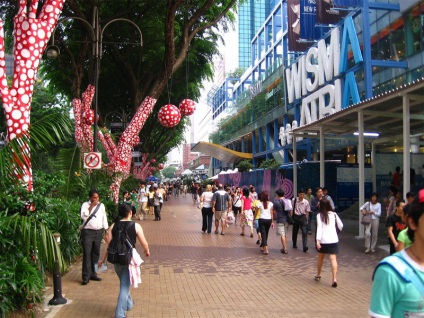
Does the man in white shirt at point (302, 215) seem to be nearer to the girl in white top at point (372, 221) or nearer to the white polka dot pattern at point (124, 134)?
the girl in white top at point (372, 221)

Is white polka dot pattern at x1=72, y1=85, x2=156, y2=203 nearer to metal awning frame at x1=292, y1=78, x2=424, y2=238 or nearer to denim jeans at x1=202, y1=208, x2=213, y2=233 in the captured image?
denim jeans at x1=202, y1=208, x2=213, y2=233

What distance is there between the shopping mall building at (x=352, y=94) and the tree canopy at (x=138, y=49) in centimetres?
538

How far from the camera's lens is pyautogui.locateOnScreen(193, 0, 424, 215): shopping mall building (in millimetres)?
14086

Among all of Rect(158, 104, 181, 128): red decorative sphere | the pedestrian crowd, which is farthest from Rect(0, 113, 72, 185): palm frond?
Rect(158, 104, 181, 128): red decorative sphere

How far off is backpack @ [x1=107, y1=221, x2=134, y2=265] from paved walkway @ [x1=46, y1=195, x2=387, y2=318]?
0.86 m

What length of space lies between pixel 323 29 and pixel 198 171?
6197cm

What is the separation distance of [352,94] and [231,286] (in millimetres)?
18665

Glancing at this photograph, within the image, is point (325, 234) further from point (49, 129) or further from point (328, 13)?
point (328, 13)

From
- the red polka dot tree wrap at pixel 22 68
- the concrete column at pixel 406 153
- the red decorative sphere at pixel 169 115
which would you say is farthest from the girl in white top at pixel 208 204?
the red polka dot tree wrap at pixel 22 68

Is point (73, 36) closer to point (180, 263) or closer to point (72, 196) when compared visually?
point (72, 196)

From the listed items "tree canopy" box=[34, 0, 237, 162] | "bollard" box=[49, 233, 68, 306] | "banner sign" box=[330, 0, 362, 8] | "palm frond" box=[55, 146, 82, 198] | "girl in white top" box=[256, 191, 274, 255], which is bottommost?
"bollard" box=[49, 233, 68, 306]

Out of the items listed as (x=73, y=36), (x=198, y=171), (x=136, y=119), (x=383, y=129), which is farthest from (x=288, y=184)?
(x=198, y=171)

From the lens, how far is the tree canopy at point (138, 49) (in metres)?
15.5

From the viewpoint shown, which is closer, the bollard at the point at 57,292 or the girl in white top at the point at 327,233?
the bollard at the point at 57,292
